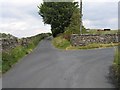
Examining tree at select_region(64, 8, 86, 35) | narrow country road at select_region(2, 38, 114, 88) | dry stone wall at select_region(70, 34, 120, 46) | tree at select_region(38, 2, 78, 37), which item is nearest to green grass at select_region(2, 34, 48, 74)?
narrow country road at select_region(2, 38, 114, 88)

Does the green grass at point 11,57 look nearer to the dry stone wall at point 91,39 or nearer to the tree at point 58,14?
the dry stone wall at point 91,39

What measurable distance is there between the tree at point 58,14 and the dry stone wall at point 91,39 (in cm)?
1718

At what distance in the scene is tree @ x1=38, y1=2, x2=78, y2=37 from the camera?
57125 millimetres

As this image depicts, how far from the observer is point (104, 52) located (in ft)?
107

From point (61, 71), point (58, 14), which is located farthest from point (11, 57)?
point (58, 14)

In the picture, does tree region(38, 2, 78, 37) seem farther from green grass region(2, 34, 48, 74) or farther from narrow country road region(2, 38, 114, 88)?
narrow country road region(2, 38, 114, 88)

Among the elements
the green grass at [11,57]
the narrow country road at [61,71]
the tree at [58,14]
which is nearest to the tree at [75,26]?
the tree at [58,14]

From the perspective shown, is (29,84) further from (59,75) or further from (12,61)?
(12,61)

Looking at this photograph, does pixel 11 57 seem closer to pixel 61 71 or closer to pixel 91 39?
pixel 61 71

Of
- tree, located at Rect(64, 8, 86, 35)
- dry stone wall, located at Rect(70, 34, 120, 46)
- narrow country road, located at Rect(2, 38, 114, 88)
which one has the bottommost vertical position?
narrow country road, located at Rect(2, 38, 114, 88)

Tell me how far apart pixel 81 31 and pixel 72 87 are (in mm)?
27586

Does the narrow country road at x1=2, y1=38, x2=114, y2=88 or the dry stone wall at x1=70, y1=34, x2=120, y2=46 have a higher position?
the dry stone wall at x1=70, y1=34, x2=120, y2=46

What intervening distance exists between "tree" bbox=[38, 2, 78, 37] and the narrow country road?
25860mm

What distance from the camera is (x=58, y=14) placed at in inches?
2269
